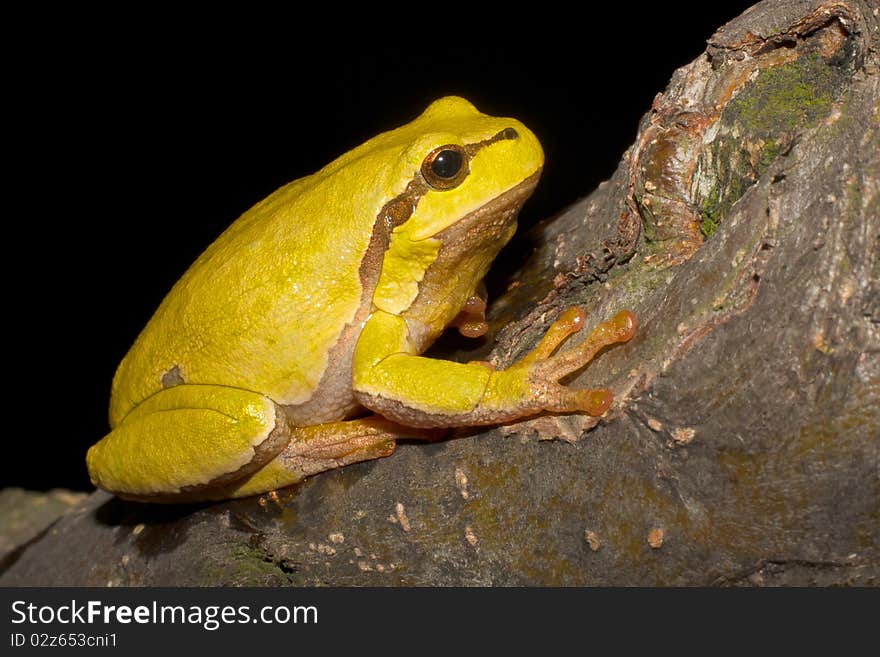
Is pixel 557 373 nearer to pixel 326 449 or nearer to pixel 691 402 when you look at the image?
pixel 691 402

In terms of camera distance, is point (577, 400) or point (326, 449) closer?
point (577, 400)

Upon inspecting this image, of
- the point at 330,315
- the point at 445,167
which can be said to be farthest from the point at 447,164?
the point at 330,315

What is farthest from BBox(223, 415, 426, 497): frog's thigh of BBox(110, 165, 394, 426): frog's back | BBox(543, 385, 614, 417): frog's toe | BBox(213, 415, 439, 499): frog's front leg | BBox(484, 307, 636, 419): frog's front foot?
BBox(543, 385, 614, 417): frog's toe

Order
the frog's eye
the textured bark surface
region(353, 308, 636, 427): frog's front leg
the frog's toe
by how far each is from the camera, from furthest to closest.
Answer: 1. the frog's eye
2. region(353, 308, 636, 427): frog's front leg
3. the frog's toe
4. the textured bark surface

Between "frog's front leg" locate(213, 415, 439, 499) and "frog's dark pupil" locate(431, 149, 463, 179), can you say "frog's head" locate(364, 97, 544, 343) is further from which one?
"frog's front leg" locate(213, 415, 439, 499)

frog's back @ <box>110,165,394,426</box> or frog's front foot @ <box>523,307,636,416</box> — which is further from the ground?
frog's back @ <box>110,165,394,426</box>

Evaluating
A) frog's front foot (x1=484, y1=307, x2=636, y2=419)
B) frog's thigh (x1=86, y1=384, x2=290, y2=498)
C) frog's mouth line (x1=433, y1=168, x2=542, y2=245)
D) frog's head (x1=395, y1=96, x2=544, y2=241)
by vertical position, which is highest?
frog's head (x1=395, y1=96, x2=544, y2=241)

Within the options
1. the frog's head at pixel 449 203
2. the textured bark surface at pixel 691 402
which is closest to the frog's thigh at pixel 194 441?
the textured bark surface at pixel 691 402
